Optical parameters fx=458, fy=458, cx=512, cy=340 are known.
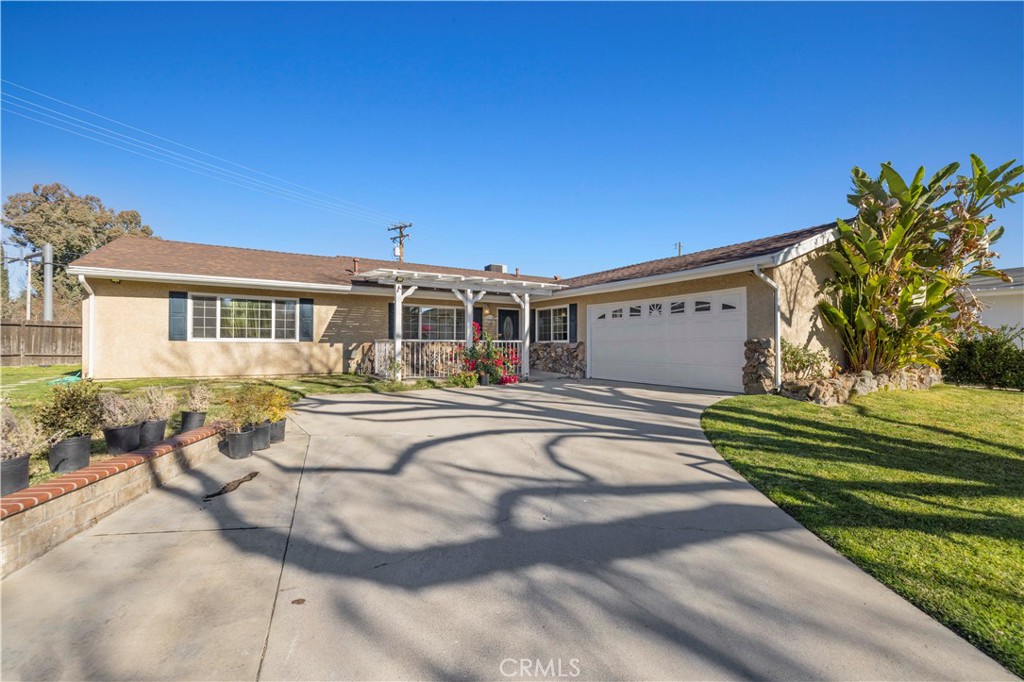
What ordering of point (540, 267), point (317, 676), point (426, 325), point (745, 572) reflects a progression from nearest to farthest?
point (317, 676) < point (745, 572) < point (426, 325) < point (540, 267)

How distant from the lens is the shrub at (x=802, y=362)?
955cm

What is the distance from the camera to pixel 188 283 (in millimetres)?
11531

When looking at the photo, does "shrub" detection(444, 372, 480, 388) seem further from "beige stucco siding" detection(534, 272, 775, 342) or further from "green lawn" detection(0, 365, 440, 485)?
"beige stucco siding" detection(534, 272, 775, 342)

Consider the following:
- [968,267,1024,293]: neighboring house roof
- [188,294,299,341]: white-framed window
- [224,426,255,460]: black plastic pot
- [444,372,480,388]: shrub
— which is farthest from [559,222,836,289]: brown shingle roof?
[224,426,255,460]: black plastic pot

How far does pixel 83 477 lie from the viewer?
10.9 ft

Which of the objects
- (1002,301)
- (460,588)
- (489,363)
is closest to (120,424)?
(460,588)

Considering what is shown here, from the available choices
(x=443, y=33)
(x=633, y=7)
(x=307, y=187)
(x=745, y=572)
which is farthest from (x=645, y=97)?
(x=307, y=187)

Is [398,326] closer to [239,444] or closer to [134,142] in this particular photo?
[239,444]

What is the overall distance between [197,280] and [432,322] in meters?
6.55

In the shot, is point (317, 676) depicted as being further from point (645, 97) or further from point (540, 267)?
point (540, 267)

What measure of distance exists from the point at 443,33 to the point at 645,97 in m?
5.55

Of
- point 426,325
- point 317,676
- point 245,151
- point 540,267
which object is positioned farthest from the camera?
point 540,267

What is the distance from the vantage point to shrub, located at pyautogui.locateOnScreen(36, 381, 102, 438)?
13.3 ft

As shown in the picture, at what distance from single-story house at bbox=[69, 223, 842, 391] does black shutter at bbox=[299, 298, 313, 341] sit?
3 cm
